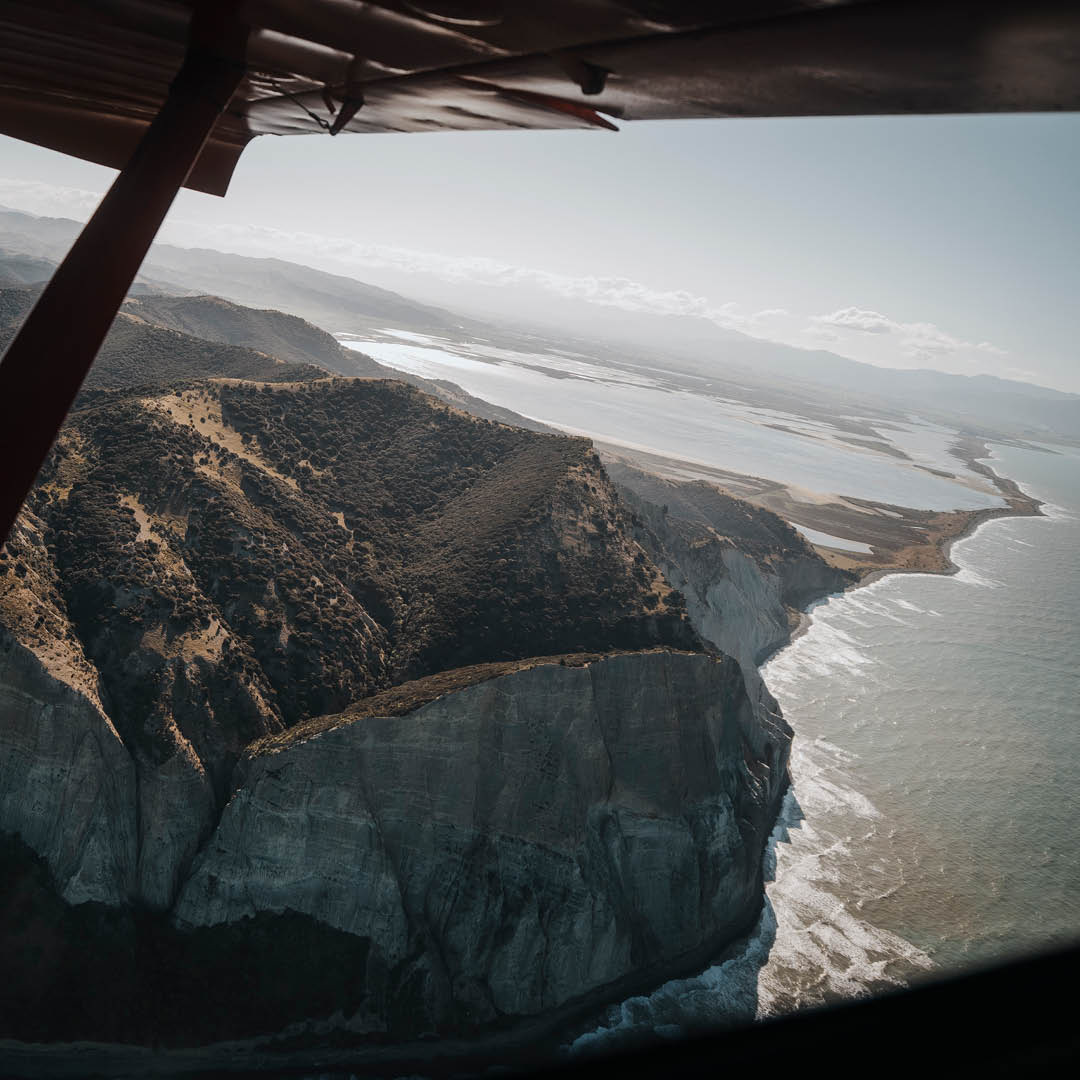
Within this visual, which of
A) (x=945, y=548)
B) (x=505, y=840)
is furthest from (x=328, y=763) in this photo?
(x=945, y=548)

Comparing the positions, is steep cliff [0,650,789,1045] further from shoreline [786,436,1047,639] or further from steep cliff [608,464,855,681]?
shoreline [786,436,1047,639]

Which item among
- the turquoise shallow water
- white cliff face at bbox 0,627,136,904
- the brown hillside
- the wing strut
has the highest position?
the wing strut

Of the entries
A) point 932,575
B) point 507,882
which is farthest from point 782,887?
point 932,575

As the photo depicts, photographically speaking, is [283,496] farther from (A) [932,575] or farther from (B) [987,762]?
(A) [932,575]

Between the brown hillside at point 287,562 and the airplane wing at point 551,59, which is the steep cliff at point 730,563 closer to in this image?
the brown hillside at point 287,562

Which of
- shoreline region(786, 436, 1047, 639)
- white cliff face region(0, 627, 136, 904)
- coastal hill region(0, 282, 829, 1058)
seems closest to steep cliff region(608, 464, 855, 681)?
shoreline region(786, 436, 1047, 639)

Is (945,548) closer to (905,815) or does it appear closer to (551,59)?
(905,815)
